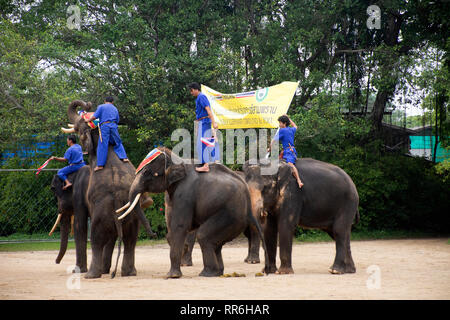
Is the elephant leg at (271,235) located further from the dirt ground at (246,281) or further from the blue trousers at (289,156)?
the blue trousers at (289,156)

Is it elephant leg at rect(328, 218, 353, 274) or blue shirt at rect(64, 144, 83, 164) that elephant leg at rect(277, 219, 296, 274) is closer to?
elephant leg at rect(328, 218, 353, 274)

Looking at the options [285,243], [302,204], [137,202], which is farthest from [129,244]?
[302,204]

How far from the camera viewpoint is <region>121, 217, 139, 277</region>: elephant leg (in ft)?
35.6

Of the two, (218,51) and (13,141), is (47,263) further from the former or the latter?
(218,51)

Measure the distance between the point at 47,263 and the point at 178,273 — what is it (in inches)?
203

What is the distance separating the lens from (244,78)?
2128 centimetres

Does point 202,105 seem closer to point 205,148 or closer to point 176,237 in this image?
point 205,148

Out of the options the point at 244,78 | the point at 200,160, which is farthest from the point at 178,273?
the point at 244,78

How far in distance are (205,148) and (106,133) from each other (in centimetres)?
181

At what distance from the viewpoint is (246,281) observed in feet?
31.3

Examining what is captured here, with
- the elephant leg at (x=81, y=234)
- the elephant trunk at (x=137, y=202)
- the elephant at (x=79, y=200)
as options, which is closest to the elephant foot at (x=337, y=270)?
the elephant trunk at (x=137, y=202)

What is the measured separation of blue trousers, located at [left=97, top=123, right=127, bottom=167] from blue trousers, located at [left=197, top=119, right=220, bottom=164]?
1.44 metres

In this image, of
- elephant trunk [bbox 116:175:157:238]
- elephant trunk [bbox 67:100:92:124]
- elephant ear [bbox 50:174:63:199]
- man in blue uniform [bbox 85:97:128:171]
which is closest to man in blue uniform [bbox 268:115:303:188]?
elephant trunk [bbox 116:175:157:238]

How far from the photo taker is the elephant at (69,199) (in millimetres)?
11594
